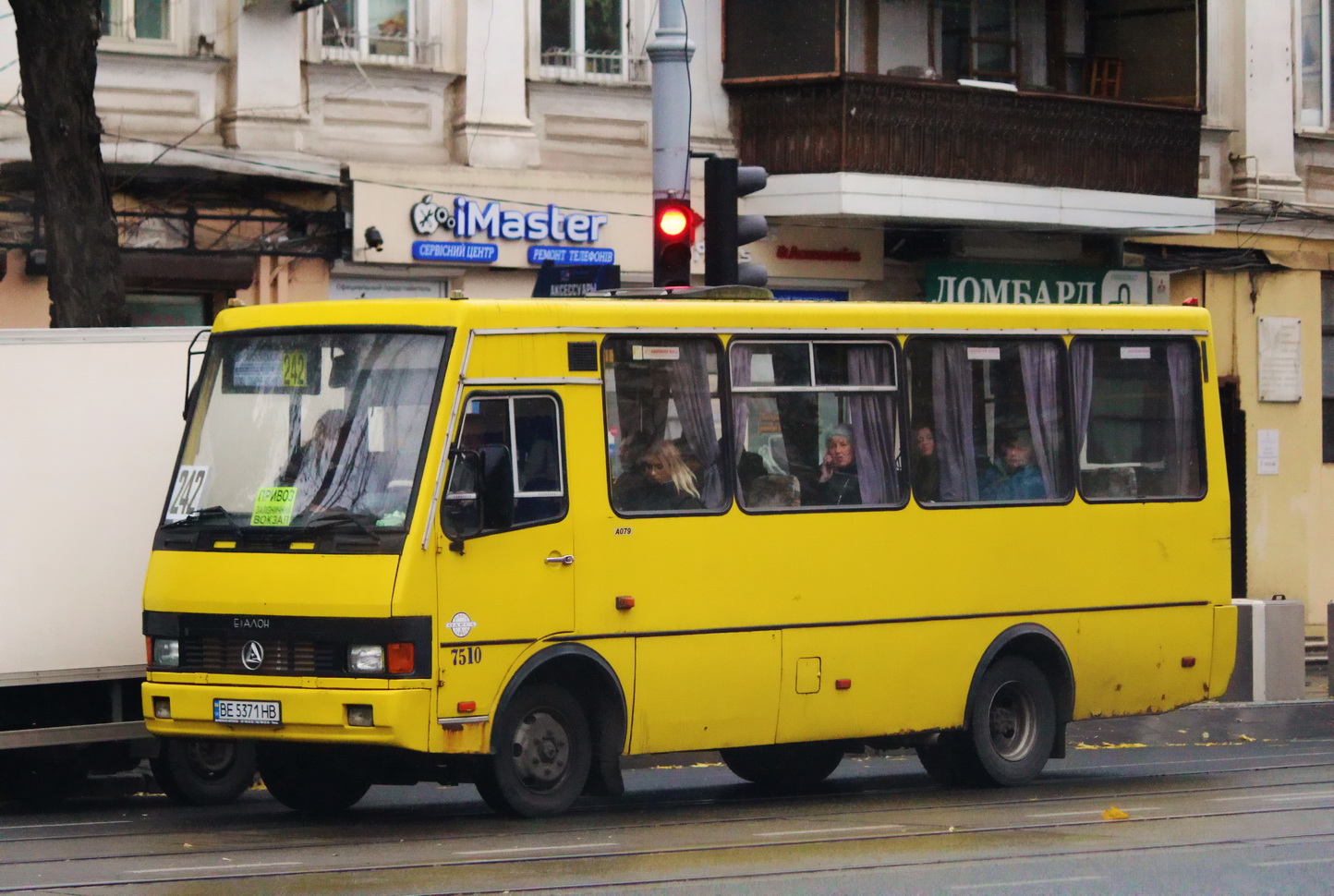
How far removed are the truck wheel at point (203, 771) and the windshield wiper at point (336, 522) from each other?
105 inches

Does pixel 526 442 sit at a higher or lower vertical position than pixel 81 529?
higher

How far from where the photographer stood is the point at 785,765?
13398 mm

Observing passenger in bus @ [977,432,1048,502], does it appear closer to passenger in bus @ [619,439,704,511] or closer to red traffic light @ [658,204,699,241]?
passenger in bus @ [619,439,704,511]

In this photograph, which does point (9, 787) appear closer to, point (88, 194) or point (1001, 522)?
point (88, 194)

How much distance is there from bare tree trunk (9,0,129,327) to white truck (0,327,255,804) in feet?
7.47

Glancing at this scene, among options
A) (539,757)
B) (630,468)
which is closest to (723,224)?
(630,468)

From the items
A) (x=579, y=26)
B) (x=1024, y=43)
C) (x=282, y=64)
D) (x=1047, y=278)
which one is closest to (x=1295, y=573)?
(x=1047, y=278)

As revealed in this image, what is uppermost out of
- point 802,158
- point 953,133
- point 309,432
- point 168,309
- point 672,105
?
point 953,133

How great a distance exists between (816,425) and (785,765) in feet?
8.09

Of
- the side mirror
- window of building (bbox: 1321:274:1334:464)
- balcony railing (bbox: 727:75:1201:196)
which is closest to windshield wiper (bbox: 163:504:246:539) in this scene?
the side mirror

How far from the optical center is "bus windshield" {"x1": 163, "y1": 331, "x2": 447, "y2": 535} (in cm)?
1042

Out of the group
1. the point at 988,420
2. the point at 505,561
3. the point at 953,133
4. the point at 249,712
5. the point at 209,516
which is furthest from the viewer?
the point at 953,133

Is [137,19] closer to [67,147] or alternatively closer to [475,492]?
[67,147]

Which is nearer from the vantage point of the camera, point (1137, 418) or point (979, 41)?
point (1137, 418)
